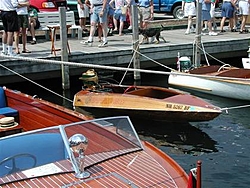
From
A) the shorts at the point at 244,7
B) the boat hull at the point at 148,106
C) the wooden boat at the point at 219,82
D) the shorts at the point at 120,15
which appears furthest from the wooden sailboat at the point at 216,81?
the shorts at the point at 244,7

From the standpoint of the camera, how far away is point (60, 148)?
191 inches

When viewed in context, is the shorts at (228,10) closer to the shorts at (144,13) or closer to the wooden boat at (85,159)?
the shorts at (144,13)

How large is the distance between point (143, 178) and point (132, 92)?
5894 millimetres

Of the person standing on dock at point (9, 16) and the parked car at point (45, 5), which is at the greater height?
the parked car at point (45, 5)

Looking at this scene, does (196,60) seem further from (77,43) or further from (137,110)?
(137,110)

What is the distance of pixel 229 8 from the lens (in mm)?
16688

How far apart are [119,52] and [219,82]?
276 centimetres

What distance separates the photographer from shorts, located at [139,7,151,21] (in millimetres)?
15734

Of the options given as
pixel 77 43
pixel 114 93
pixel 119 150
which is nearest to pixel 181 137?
pixel 114 93

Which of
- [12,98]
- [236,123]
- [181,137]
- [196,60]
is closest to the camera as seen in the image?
[12,98]

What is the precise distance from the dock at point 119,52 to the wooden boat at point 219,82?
3.94 feet

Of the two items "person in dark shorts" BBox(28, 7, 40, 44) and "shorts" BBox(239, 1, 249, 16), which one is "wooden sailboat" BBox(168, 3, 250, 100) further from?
"person in dark shorts" BBox(28, 7, 40, 44)

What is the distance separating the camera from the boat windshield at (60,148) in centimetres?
462

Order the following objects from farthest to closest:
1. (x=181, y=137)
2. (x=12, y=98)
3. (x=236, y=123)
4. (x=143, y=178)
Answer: (x=236, y=123)
(x=181, y=137)
(x=12, y=98)
(x=143, y=178)
